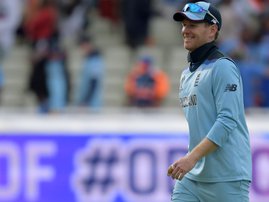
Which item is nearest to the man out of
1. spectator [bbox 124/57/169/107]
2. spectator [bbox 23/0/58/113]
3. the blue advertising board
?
the blue advertising board

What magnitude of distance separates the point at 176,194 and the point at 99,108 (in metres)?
6.76

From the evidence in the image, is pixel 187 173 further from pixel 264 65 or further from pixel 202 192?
pixel 264 65

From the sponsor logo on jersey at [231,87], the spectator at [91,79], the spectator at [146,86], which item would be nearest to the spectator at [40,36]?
the spectator at [91,79]

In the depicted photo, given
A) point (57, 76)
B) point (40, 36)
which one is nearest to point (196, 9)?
point (57, 76)

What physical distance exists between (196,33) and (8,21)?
29.2 feet

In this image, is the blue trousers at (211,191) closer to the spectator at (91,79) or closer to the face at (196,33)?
the face at (196,33)

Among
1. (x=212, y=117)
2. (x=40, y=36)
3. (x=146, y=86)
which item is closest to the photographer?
(x=212, y=117)

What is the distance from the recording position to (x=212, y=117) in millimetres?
5855

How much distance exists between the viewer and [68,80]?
13312 millimetres

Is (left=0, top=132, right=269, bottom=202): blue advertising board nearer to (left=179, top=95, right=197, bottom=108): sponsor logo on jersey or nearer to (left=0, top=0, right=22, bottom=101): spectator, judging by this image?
(left=0, top=0, right=22, bottom=101): spectator

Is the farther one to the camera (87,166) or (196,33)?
(87,166)

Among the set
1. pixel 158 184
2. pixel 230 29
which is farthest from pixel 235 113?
pixel 230 29

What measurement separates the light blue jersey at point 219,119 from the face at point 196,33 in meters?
0.12

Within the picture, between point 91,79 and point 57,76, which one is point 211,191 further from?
point 91,79
